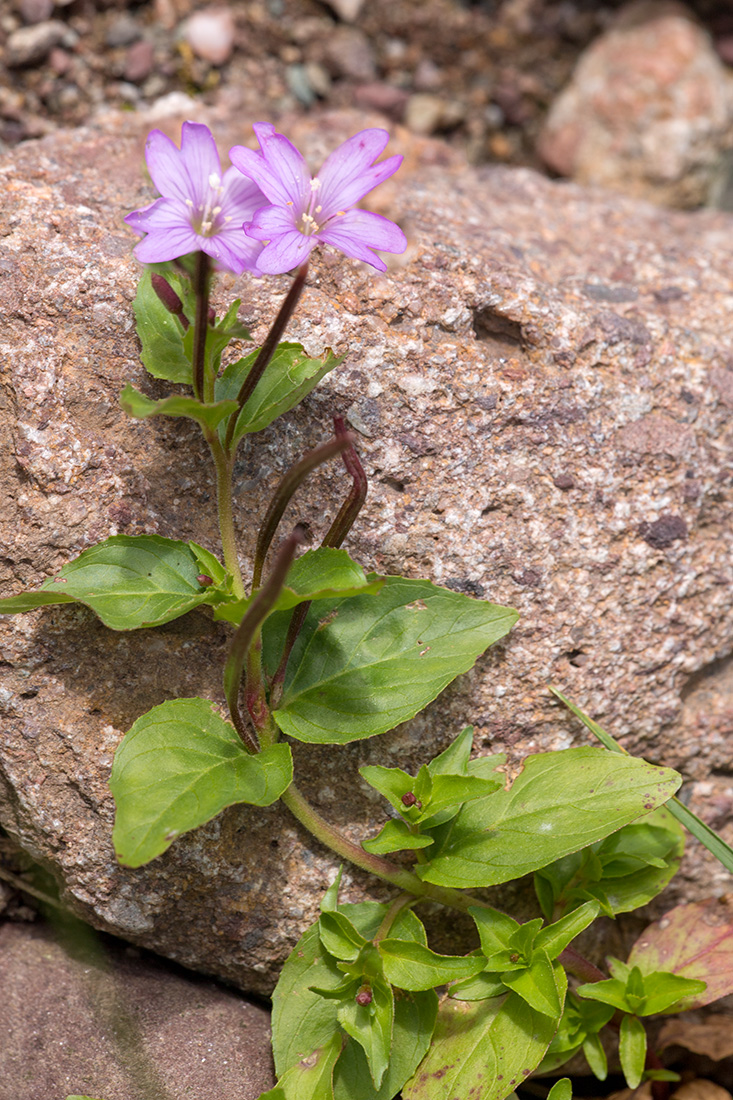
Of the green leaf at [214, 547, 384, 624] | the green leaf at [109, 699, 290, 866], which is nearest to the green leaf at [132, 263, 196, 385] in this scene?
the green leaf at [214, 547, 384, 624]

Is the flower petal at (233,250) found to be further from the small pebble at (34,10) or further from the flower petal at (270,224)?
the small pebble at (34,10)

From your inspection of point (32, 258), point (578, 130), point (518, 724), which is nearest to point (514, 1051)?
point (518, 724)

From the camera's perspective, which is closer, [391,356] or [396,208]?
[391,356]

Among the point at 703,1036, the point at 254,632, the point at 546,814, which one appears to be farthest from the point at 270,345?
the point at 703,1036

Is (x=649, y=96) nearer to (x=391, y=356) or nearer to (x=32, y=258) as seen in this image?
(x=391, y=356)

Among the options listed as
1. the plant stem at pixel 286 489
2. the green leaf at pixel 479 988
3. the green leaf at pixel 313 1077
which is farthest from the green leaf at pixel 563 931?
the plant stem at pixel 286 489

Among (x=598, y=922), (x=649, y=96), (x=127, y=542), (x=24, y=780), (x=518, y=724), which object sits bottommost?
(x=598, y=922)

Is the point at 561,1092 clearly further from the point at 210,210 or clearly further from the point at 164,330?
the point at 210,210
